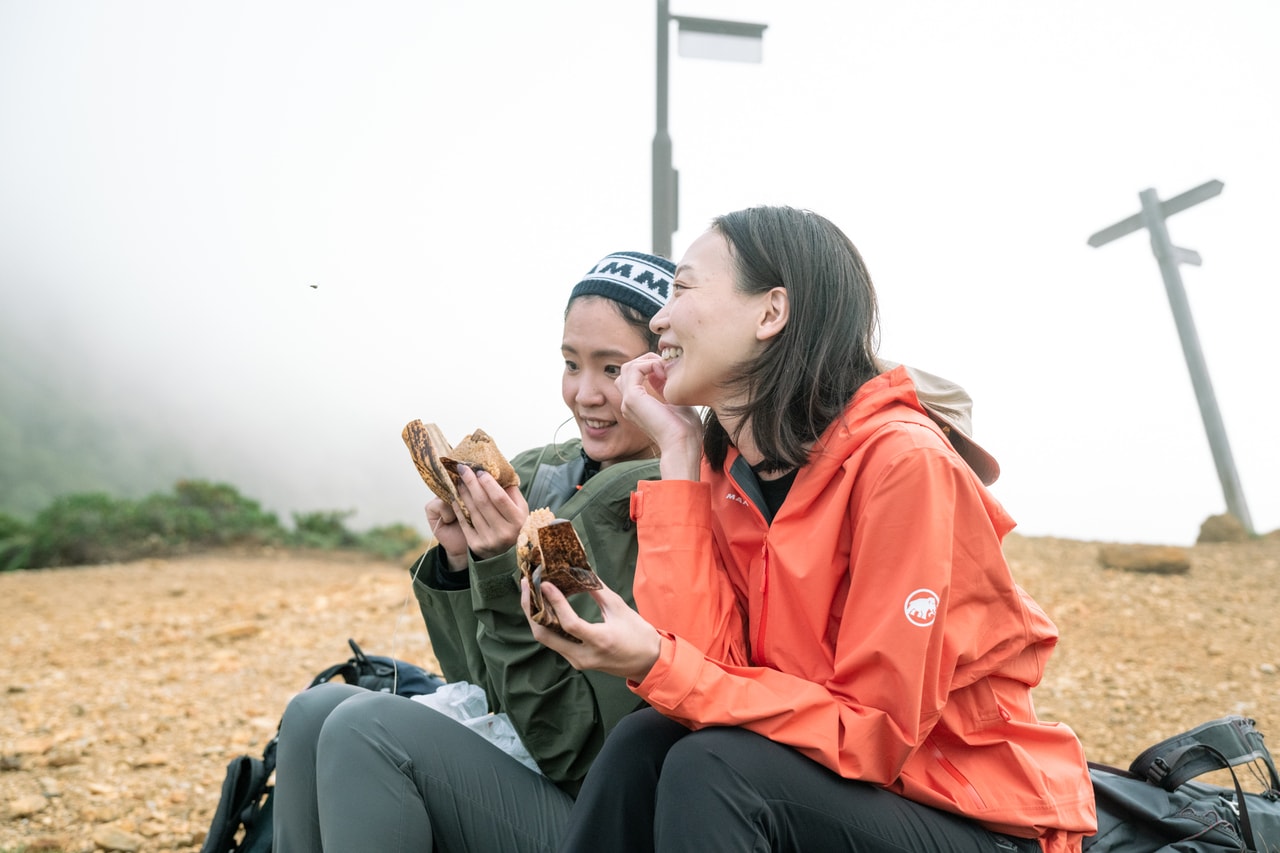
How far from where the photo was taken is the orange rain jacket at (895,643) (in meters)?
2.03

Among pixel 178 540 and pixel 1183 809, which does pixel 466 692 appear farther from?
pixel 178 540

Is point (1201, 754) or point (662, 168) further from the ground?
point (662, 168)

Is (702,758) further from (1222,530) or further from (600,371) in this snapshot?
(1222,530)

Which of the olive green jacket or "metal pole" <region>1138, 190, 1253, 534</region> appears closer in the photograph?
the olive green jacket

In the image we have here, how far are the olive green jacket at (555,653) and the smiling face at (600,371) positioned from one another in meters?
0.23

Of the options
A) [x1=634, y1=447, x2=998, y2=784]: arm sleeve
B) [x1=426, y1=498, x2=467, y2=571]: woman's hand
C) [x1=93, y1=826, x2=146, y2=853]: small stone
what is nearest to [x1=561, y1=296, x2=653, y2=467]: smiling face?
[x1=426, y1=498, x2=467, y2=571]: woman's hand

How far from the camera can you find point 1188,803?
243cm

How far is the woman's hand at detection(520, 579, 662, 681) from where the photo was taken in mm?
2084

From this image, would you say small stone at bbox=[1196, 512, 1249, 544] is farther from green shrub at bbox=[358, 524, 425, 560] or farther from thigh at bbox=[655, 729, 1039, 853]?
thigh at bbox=[655, 729, 1039, 853]

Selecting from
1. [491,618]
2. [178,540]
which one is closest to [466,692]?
[491,618]

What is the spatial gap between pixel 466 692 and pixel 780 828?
4.55ft

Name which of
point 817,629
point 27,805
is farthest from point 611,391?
point 27,805

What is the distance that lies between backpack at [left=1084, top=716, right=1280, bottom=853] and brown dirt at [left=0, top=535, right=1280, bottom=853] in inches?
86.9

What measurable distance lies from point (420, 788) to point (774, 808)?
3.37ft
